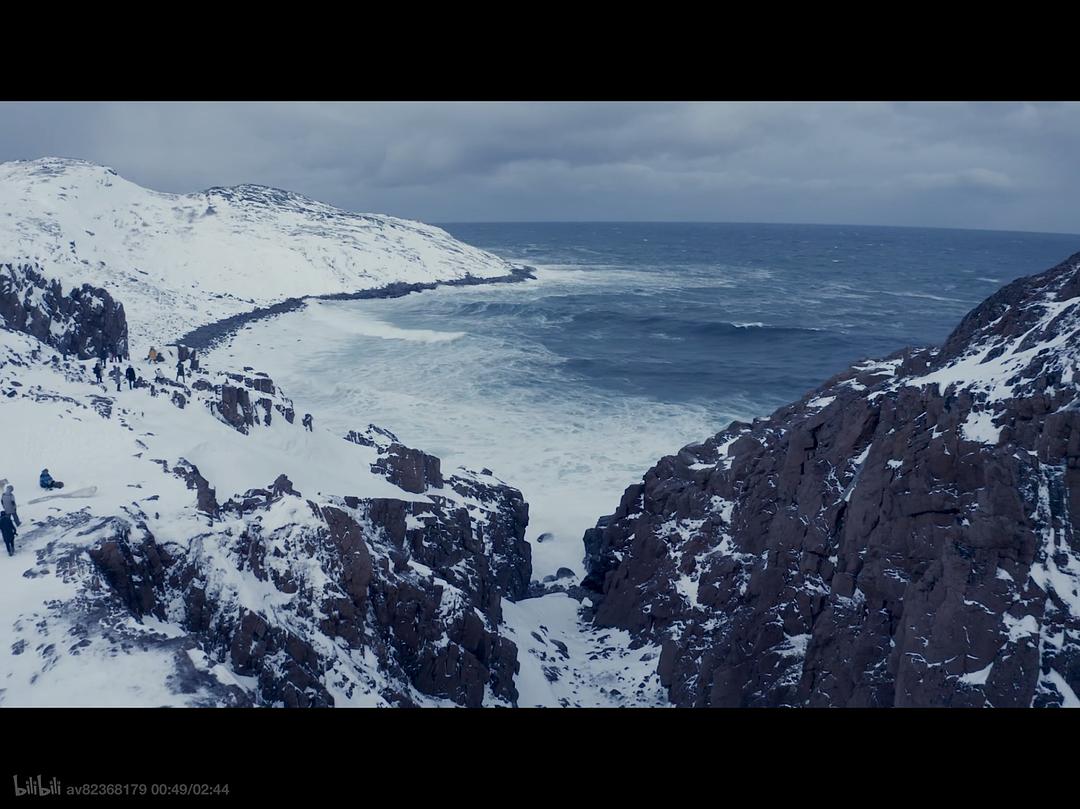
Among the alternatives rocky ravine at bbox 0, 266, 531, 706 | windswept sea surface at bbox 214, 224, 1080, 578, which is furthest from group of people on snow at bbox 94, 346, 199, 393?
windswept sea surface at bbox 214, 224, 1080, 578

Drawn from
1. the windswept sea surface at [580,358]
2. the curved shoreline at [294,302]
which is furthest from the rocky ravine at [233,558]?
the curved shoreline at [294,302]

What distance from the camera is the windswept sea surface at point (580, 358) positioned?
30.6 meters

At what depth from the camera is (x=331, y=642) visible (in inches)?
483

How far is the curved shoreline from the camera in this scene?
4678cm

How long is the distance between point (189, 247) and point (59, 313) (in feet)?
153

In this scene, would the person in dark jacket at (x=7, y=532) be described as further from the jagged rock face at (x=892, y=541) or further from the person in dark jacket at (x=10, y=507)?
the jagged rock face at (x=892, y=541)

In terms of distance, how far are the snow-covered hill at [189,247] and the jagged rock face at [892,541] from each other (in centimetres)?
3833

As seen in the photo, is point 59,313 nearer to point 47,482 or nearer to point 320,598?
point 47,482

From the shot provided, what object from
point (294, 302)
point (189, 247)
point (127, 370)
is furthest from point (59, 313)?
point (189, 247)

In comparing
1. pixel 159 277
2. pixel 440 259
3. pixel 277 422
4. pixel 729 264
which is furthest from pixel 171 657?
pixel 729 264

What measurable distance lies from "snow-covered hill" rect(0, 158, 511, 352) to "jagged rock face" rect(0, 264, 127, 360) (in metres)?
22.1
